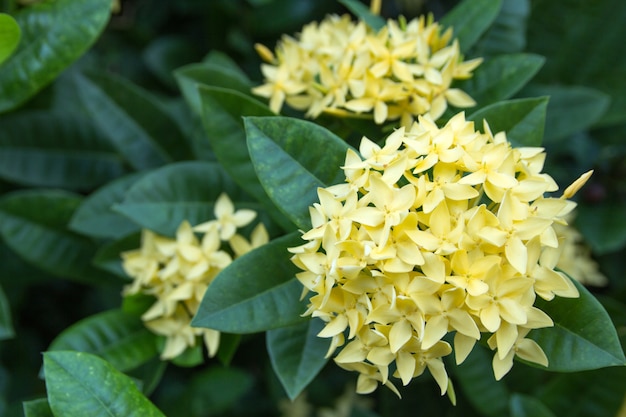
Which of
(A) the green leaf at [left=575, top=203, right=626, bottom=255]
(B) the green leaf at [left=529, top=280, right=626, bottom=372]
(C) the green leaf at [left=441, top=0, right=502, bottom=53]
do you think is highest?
(C) the green leaf at [left=441, top=0, right=502, bottom=53]

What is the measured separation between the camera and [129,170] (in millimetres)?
1916

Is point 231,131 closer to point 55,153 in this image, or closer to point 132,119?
point 132,119

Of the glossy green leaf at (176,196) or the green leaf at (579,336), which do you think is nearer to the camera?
the green leaf at (579,336)

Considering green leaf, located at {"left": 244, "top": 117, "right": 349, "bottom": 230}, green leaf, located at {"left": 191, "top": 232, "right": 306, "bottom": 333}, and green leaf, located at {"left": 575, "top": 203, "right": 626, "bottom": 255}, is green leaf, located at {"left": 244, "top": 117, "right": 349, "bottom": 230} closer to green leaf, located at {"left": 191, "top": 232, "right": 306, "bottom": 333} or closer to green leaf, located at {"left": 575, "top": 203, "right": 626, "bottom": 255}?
green leaf, located at {"left": 191, "top": 232, "right": 306, "bottom": 333}

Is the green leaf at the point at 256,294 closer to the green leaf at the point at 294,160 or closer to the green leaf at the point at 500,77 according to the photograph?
the green leaf at the point at 294,160

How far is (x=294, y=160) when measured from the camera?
111 cm

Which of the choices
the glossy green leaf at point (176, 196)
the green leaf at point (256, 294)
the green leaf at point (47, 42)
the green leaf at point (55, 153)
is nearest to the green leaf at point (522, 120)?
the green leaf at point (256, 294)

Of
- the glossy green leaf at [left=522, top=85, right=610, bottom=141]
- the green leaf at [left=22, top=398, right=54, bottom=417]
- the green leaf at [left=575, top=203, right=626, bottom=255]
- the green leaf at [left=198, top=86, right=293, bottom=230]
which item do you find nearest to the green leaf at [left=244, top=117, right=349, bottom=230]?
the green leaf at [left=198, top=86, right=293, bottom=230]

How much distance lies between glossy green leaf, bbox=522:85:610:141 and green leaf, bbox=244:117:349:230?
2.53 feet

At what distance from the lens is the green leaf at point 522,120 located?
46.6 inches

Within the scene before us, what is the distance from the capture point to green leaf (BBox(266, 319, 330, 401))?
3.85 ft

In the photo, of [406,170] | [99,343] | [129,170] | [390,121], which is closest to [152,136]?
[129,170]

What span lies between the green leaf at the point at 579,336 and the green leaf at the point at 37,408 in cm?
72

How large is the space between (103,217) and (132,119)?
0.29m
